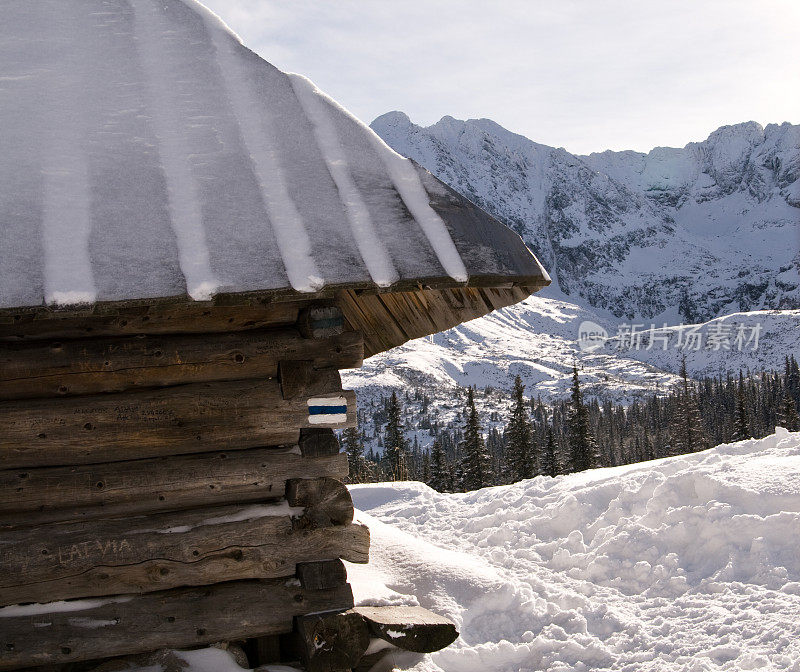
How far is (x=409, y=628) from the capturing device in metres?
4.98

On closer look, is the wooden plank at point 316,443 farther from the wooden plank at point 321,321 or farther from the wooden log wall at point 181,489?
the wooden plank at point 321,321

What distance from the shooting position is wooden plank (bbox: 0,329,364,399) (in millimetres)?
4621

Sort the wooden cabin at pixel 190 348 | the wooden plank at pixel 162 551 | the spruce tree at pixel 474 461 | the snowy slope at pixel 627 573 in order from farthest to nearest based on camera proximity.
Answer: the spruce tree at pixel 474 461
the snowy slope at pixel 627 573
the wooden plank at pixel 162 551
the wooden cabin at pixel 190 348

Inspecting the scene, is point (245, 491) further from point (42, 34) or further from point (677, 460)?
point (677, 460)

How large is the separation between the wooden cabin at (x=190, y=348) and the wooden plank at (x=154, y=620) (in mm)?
13

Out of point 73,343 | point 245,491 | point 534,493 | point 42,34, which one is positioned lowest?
point 534,493

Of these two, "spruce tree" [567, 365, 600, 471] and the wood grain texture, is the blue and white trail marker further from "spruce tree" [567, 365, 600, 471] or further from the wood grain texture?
"spruce tree" [567, 365, 600, 471]

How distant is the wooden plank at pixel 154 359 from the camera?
462cm

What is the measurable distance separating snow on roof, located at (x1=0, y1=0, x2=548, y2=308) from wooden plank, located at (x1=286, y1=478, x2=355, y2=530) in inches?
59.6

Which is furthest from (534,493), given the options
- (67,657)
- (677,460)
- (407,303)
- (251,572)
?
(67,657)

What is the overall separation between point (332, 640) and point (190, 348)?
2.23m

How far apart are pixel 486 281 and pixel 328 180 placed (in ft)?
4.38

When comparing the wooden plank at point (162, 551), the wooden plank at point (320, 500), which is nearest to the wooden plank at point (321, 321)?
the wooden plank at point (320, 500)

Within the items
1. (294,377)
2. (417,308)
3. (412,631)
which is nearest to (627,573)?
(412,631)
